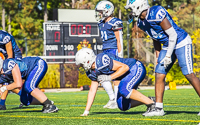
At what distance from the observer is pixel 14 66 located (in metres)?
Answer: 5.65

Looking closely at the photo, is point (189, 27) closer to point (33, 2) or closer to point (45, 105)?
point (33, 2)

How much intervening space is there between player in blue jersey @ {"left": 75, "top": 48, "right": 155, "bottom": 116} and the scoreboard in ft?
45.2

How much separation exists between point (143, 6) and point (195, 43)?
14.8 metres

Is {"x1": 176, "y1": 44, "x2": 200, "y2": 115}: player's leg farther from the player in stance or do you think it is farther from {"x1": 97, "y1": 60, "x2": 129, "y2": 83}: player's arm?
the player in stance

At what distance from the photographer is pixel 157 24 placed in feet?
15.9

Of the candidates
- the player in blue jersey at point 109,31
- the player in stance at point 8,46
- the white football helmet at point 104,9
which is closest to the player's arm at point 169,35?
the player in blue jersey at point 109,31

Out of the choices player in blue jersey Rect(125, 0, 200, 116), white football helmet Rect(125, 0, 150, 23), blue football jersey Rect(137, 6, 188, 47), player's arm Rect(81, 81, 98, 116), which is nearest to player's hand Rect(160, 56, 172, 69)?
player in blue jersey Rect(125, 0, 200, 116)

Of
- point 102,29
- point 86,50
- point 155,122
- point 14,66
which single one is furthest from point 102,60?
point 102,29

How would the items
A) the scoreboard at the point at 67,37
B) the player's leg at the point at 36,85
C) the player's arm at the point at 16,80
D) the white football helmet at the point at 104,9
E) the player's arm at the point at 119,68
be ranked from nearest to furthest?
the player's arm at the point at 119,68
the player's arm at the point at 16,80
the player's leg at the point at 36,85
the white football helmet at the point at 104,9
the scoreboard at the point at 67,37

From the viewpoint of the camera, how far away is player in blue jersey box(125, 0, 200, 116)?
4758 millimetres

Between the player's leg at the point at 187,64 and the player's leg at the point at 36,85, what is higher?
the player's leg at the point at 187,64

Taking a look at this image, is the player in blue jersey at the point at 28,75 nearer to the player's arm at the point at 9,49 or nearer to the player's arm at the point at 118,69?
the player's arm at the point at 9,49

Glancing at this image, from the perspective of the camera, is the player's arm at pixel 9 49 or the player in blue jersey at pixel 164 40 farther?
the player's arm at pixel 9 49

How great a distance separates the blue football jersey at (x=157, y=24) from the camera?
4.77 metres
